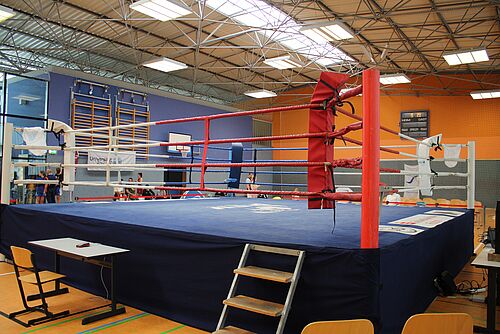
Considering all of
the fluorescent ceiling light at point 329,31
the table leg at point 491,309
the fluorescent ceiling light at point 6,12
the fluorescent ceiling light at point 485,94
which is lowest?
the table leg at point 491,309

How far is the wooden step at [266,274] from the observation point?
78.4 inches

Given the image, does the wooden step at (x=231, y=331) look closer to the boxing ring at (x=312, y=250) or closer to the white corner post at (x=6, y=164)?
the boxing ring at (x=312, y=250)

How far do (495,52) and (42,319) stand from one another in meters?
12.6

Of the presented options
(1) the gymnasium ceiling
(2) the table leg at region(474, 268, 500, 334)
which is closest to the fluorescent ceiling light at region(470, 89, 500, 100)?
(1) the gymnasium ceiling

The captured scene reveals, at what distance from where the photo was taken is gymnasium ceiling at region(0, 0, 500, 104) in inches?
350

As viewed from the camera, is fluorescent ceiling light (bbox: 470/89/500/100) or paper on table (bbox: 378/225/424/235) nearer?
paper on table (bbox: 378/225/424/235)

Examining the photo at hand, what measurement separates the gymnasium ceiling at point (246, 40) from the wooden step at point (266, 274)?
Result: 19.2ft

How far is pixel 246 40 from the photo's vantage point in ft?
37.0

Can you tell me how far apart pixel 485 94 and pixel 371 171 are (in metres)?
11.6

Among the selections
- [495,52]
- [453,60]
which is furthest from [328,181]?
[495,52]

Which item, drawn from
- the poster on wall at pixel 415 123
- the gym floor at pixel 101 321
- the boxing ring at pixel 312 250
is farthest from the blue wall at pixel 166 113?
the gym floor at pixel 101 321

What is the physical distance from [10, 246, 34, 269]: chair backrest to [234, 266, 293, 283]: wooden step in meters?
1.63

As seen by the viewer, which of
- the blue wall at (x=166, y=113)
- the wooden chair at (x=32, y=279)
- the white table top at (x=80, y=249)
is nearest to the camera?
the white table top at (x=80, y=249)

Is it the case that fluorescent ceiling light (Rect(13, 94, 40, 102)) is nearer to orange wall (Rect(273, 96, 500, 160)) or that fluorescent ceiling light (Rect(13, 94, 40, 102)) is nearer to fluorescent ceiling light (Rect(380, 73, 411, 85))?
orange wall (Rect(273, 96, 500, 160))
